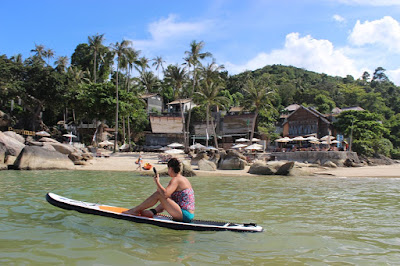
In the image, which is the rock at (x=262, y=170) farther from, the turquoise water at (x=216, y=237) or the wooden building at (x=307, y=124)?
the wooden building at (x=307, y=124)

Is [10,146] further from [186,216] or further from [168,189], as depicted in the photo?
[186,216]

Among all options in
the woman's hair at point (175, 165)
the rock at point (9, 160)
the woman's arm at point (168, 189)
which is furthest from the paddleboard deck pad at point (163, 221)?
the rock at point (9, 160)

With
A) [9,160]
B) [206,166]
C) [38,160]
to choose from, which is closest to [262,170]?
[206,166]

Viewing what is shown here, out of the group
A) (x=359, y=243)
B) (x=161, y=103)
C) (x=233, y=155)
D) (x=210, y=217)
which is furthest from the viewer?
(x=161, y=103)

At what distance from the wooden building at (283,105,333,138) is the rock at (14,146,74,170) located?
96.4 ft

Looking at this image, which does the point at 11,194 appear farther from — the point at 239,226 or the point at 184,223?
the point at 239,226

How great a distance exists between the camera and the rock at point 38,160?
17.9 m

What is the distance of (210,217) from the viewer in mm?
6969

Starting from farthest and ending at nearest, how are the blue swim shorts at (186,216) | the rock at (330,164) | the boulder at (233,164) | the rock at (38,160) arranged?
the rock at (330,164), the boulder at (233,164), the rock at (38,160), the blue swim shorts at (186,216)

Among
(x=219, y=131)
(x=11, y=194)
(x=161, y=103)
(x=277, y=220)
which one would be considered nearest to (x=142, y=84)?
(x=161, y=103)

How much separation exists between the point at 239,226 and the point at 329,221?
2321mm

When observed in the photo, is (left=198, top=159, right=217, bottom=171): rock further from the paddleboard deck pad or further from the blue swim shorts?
the blue swim shorts

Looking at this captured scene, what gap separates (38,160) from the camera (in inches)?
719

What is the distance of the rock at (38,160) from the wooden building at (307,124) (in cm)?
2939
